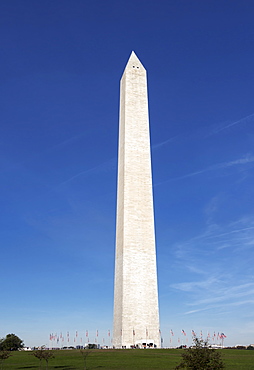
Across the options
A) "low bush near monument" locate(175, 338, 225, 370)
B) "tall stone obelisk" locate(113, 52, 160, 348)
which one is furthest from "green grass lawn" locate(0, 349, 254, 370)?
"low bush near monument" locate(175, 338, 225, 370)

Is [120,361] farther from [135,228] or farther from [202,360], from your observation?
[135,228]

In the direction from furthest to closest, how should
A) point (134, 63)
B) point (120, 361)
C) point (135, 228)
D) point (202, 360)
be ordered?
point (134, 63) < point (135, 228) < point (120, 361) < point (202, 360)

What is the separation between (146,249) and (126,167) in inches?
463

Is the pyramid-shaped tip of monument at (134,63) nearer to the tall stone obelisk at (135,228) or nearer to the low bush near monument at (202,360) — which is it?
the tall stone obelisk at (135,228)

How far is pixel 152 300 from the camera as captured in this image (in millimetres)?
50844

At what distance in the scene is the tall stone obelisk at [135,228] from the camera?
162 feet

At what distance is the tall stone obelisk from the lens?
162 feet

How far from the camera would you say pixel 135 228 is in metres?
53.7

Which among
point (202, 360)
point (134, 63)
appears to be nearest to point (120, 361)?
point (202, 360)

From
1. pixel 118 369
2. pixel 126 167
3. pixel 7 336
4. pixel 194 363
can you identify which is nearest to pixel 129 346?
pixel 118 369

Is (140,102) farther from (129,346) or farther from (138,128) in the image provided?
(129,346)

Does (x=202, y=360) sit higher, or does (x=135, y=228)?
(x=135, y=228)

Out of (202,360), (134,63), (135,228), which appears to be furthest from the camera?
(134,63)

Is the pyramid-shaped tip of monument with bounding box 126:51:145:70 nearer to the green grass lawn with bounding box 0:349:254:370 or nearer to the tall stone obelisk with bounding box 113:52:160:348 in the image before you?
the tall stone obelisk with bounding box 113:52:160:348
